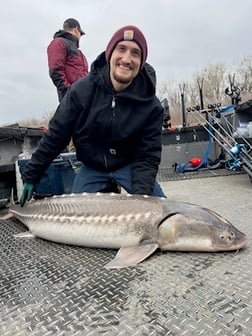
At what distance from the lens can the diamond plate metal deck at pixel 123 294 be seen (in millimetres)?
991

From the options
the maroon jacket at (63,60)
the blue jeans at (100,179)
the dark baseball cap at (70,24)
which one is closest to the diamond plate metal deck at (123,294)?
the blue jeans at (100,179)

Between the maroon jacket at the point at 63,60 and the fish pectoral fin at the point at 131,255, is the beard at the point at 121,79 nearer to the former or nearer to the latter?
the fish pectoral fin at the point at 131,255

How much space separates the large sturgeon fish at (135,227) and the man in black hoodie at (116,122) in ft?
1.19

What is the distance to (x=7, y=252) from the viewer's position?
1.81 metres

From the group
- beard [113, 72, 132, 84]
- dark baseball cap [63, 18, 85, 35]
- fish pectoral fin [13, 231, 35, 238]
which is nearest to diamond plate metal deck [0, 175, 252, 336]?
fish pectoral fin [13, 231, 35, 238]

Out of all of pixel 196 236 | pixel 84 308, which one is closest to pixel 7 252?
pixel 84 308

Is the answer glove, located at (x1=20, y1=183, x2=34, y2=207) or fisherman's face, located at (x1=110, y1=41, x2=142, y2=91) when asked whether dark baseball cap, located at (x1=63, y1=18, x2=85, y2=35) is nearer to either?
fisherman's face, located at (x1=110, y1=41, x2=142, y2=91)

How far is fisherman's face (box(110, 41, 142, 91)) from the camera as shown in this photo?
206 centimetres

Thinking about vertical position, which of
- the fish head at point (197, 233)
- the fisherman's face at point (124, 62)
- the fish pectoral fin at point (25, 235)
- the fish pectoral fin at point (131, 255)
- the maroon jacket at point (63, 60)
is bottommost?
the fish pectoral fin at point (25, 235)

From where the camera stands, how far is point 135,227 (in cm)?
165

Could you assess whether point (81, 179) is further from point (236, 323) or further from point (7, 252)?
point (236, 323)

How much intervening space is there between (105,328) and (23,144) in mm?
2977

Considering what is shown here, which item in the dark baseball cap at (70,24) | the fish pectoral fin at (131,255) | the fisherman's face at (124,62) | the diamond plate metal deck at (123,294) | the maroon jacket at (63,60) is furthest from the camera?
the dark baseball cap at (70,24)

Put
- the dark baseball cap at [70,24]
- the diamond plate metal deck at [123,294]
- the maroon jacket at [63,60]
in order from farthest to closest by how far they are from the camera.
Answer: the dark baseball cap at [70,24]
the maroon jacket at [63,60]
the diamond plate metal deck at [123,294]
